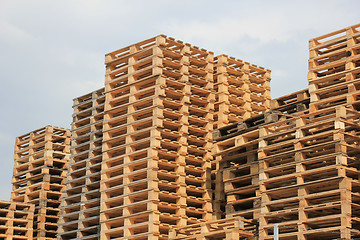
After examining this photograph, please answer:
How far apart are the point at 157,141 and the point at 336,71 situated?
6.09 m

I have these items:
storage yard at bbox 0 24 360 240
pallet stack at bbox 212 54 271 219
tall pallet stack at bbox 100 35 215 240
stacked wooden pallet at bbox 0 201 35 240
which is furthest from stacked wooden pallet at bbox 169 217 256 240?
→ stacked wooden pallet at bbox 0 201 35 240

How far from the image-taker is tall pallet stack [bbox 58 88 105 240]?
22.1 meters

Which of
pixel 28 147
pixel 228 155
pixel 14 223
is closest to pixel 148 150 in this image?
pixel 228 155

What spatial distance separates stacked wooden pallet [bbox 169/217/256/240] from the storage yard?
0.13ft

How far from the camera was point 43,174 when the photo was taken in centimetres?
2622

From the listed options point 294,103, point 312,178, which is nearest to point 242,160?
point 294,103

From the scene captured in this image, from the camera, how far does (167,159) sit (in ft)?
68.3

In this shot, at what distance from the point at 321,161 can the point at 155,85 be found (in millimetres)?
6880

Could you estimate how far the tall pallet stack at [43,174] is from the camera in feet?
84.4

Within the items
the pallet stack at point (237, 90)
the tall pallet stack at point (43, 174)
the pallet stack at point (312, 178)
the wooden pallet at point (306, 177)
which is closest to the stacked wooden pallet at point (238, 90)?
the pallet stack at point (237, 90)

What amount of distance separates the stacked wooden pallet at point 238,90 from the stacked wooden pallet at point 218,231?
5091 millimetres

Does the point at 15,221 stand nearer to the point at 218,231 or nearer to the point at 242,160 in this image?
the point at 242,160

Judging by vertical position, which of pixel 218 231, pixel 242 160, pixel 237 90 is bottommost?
pixel 218 231

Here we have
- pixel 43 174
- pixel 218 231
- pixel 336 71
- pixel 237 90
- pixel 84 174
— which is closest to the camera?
pixel 218 231
